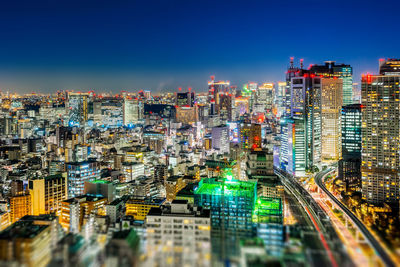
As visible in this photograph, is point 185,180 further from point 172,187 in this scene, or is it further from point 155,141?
point 155,141

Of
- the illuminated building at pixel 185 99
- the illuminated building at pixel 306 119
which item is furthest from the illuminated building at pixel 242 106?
the illuminated building at pixel 306 119

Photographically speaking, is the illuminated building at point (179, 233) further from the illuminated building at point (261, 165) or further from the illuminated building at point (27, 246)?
the illuminated building at point (261, 165)

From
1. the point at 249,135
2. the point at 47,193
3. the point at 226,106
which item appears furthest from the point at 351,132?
the point at 226,106

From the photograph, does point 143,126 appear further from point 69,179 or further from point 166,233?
point 166,233

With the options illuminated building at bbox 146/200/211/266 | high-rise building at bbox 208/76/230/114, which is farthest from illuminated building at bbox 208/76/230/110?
illuminated building at bbox 146/200/211/266

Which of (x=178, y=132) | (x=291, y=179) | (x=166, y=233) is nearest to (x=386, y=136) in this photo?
(x=291, y=179)
